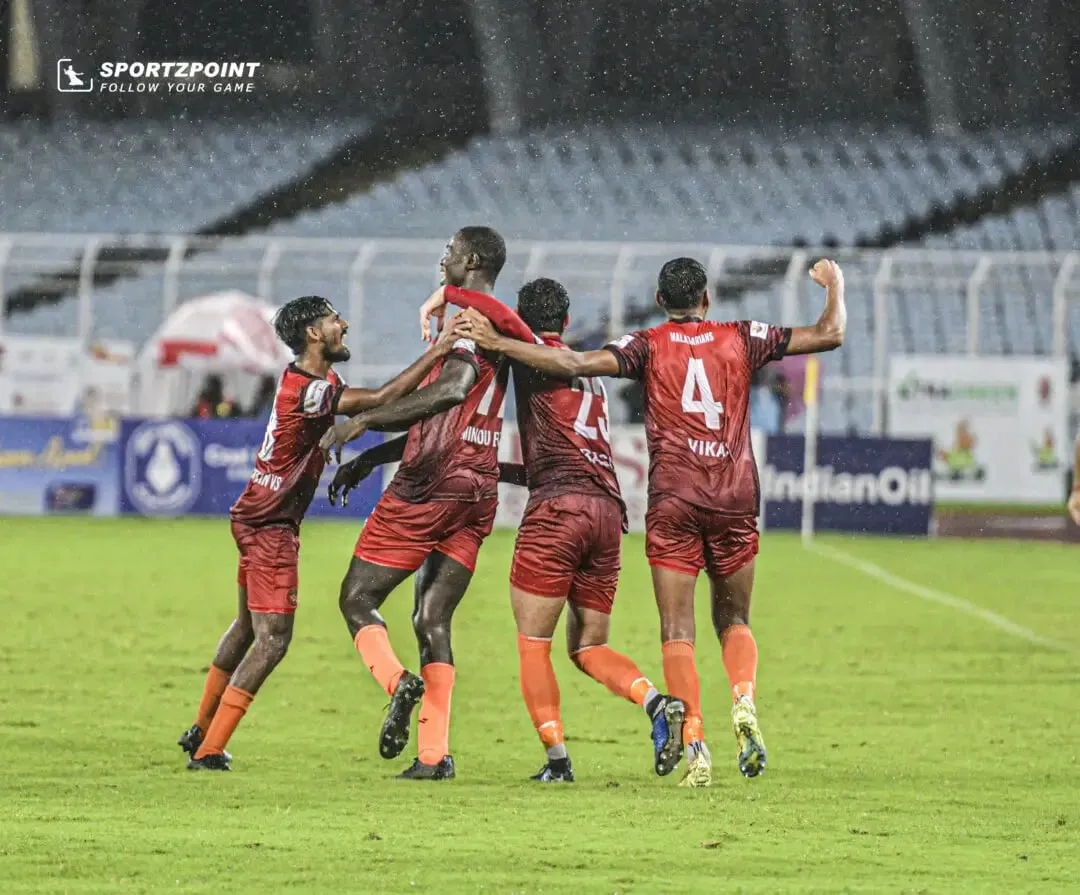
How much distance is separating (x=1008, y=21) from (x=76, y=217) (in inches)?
690

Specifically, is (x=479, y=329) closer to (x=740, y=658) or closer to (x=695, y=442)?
(x=695, y=442)

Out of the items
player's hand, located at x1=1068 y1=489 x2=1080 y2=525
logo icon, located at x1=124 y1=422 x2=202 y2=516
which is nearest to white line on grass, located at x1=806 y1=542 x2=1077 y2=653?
player's hand, located at x1=1068 y1=489 x2=1080 y2=525

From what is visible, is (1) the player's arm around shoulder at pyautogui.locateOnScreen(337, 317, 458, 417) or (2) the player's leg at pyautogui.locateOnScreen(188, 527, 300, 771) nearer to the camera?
(1) the player's arm around shoulder at pyautogui.locateOnScreen(337, 317, 458, 417)

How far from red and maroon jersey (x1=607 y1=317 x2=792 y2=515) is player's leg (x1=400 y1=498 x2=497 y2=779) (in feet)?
2.35

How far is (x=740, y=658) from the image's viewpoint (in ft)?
24.5

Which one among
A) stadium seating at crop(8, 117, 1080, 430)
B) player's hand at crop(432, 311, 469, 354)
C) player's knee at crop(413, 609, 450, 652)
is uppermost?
stadium seating at crop(8, 117, 1080, 430)

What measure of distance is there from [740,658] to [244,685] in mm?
1863

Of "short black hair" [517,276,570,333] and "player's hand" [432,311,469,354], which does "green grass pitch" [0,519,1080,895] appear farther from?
"short black hair" [517,276,570,333]

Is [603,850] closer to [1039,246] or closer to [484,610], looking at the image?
[484,610]

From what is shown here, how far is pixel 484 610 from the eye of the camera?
1530 cm

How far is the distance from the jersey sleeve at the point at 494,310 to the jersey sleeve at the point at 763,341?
2.76 feet

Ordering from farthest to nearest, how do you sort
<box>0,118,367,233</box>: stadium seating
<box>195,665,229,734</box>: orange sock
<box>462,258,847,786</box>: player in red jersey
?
<box>0,118,367,233</box>: stadium seating < <box>195,665,229,734</box>: orange sock < <box>462,258,847,786</box>: player in red jersey

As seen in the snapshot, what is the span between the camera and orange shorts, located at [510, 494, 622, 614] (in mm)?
7395

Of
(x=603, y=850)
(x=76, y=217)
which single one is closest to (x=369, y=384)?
(x=76, y=217)
